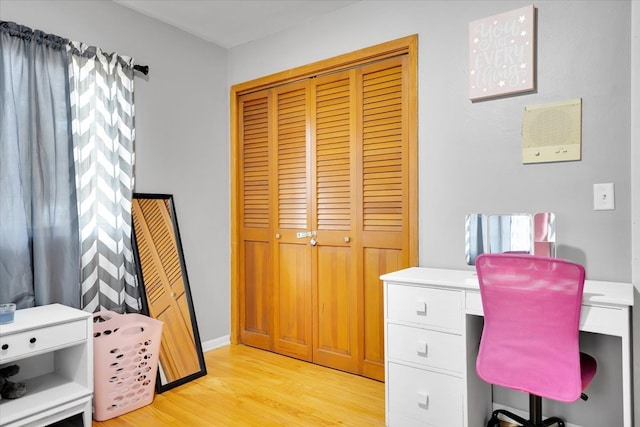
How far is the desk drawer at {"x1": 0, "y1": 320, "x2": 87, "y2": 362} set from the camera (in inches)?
76.5

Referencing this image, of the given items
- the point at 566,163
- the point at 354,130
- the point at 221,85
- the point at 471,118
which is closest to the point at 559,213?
the point at 566,163

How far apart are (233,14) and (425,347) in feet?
8.77

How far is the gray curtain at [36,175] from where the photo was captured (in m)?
2.30

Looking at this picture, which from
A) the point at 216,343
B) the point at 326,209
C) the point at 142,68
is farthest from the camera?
the point at 216,343

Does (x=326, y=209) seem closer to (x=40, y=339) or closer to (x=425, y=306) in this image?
(x=425, y=306)

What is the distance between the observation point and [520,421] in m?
1.94

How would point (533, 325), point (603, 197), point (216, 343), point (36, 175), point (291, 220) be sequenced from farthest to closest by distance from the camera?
point (216, 343), point (291, 220), point (36, 175), point (603, 197), point (533, 325)

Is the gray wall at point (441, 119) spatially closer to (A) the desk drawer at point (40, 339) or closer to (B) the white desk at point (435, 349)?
(B) the white desk at point (435, 349)

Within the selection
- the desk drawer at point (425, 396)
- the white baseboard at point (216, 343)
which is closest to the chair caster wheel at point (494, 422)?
the desk drawer at point (425, 396)

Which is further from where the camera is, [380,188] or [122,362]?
[380,188]

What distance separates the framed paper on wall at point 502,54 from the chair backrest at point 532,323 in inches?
42.5

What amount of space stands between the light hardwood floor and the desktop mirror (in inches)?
44.4

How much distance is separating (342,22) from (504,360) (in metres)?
2.45

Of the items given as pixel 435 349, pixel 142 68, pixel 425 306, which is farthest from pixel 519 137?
pixel 142 68
